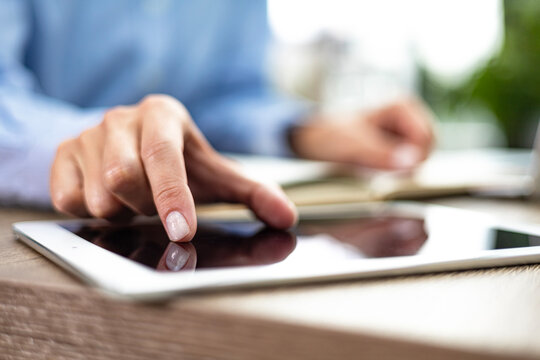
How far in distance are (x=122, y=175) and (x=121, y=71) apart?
0.75m

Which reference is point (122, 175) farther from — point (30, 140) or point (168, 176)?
point (30, 140)

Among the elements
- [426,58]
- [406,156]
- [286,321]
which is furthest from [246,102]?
[426,58]

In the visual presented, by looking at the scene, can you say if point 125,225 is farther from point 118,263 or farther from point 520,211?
point 520,211

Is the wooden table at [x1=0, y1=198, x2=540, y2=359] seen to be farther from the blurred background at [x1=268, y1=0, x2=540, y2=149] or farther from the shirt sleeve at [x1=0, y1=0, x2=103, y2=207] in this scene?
the blurred background at [x1=268, y1=0, x2=540, y2=149]

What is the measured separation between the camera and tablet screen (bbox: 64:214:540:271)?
24 centimetres

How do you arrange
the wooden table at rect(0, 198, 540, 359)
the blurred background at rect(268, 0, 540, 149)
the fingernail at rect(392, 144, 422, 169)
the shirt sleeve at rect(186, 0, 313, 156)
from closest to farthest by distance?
the wooden table at rect(0, 198, 540, 359)
the fingernail at rect(392, 144, 422, 169)
the shirt sleeve at rect(186, 0, 313, 156)
the blurred background at rect(268, 0, 540, 149)

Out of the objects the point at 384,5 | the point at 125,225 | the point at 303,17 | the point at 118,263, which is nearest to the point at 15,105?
the point at 125,225

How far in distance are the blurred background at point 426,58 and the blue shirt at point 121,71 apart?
1.17 meters

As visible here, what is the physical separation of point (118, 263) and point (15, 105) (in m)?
0.45

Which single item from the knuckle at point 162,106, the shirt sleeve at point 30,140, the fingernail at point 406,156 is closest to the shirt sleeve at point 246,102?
the fingernail at point 406,156

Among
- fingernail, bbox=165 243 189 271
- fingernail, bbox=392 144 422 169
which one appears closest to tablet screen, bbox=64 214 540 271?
fingernail, bbox=165 243 189 271

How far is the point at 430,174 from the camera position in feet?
2.47

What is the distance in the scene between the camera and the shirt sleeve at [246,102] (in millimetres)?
1053

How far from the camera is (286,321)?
0.16m
